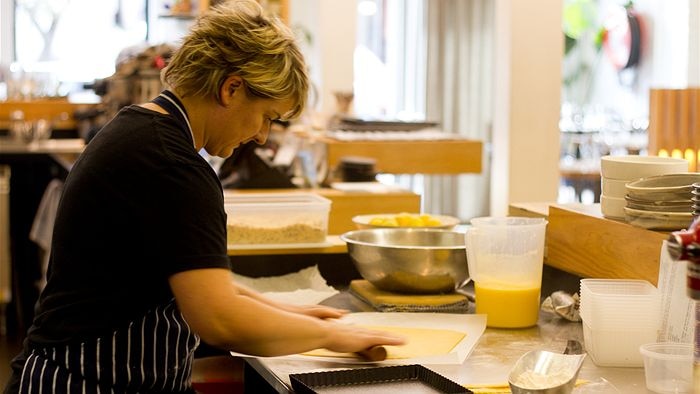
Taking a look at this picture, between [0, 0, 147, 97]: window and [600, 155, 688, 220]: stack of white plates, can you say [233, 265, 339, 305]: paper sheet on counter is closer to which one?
[600, 155, 688, 220]: stack of white plates

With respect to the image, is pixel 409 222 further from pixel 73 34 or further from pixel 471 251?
pixel 73 34

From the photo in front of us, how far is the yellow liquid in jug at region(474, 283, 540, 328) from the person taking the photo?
2342 millimetres

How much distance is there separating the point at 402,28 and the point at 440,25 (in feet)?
1.34

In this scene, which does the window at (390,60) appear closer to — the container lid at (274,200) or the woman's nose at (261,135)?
the container lid at (274,200)

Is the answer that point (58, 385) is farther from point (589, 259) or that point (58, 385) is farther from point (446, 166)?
point (446, 166)

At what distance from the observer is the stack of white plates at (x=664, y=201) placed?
6.86 feet

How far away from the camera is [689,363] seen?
1774 millimetres

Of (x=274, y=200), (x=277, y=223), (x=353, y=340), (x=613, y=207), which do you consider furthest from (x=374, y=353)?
(x=274, y=200)

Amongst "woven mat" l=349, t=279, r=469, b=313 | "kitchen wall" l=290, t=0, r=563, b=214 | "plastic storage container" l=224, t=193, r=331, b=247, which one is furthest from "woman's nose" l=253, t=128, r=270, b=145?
"kitchen wall" l=290, t=0, r=563, b=214

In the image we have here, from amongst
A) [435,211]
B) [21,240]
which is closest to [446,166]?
[21,240]

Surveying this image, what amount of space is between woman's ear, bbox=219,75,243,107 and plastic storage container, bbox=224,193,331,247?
1.16 metres

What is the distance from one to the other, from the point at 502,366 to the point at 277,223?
127 cm

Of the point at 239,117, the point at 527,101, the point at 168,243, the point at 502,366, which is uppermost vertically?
the point at 527,101

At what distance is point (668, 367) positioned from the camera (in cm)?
179
